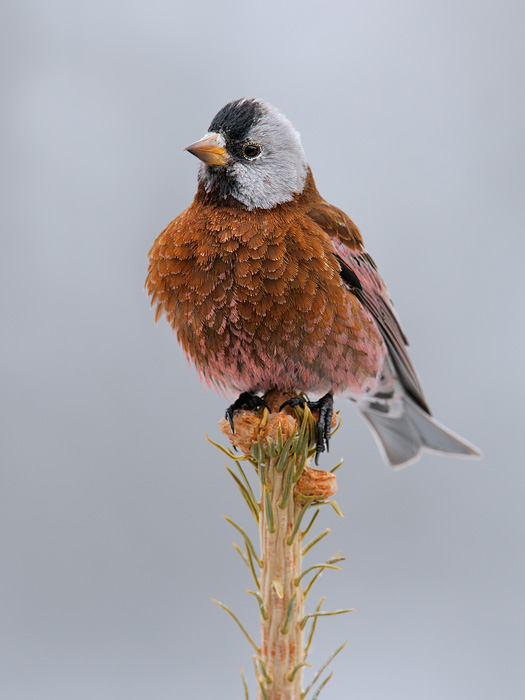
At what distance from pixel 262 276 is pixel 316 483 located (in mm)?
515

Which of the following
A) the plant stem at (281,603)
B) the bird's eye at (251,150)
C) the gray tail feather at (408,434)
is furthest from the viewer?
the gray tail feather at (408,434)

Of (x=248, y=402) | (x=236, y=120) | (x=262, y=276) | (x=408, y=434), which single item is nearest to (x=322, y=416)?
(x=248, y=402)

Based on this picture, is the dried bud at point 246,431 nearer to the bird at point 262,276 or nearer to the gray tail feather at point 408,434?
the bird at point 262,276

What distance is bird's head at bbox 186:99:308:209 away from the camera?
179cm

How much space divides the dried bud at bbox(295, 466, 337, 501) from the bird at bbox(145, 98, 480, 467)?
139 mm

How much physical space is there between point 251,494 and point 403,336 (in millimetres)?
863

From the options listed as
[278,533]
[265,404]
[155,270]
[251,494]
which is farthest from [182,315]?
[278,533]

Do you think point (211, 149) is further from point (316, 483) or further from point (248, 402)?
point (316, 483)

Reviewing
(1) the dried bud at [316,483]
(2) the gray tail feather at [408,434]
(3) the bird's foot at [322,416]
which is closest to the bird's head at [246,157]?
(3) the bird's foot at [322,416]

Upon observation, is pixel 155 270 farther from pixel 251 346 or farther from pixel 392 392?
pixel 392 392

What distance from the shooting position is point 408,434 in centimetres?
239

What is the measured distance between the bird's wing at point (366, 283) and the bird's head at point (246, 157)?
15 centimetres

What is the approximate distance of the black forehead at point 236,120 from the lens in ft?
5.90

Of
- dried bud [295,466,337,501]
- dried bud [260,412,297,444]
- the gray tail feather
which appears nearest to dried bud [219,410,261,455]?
dried bud [260,412,297,444]
